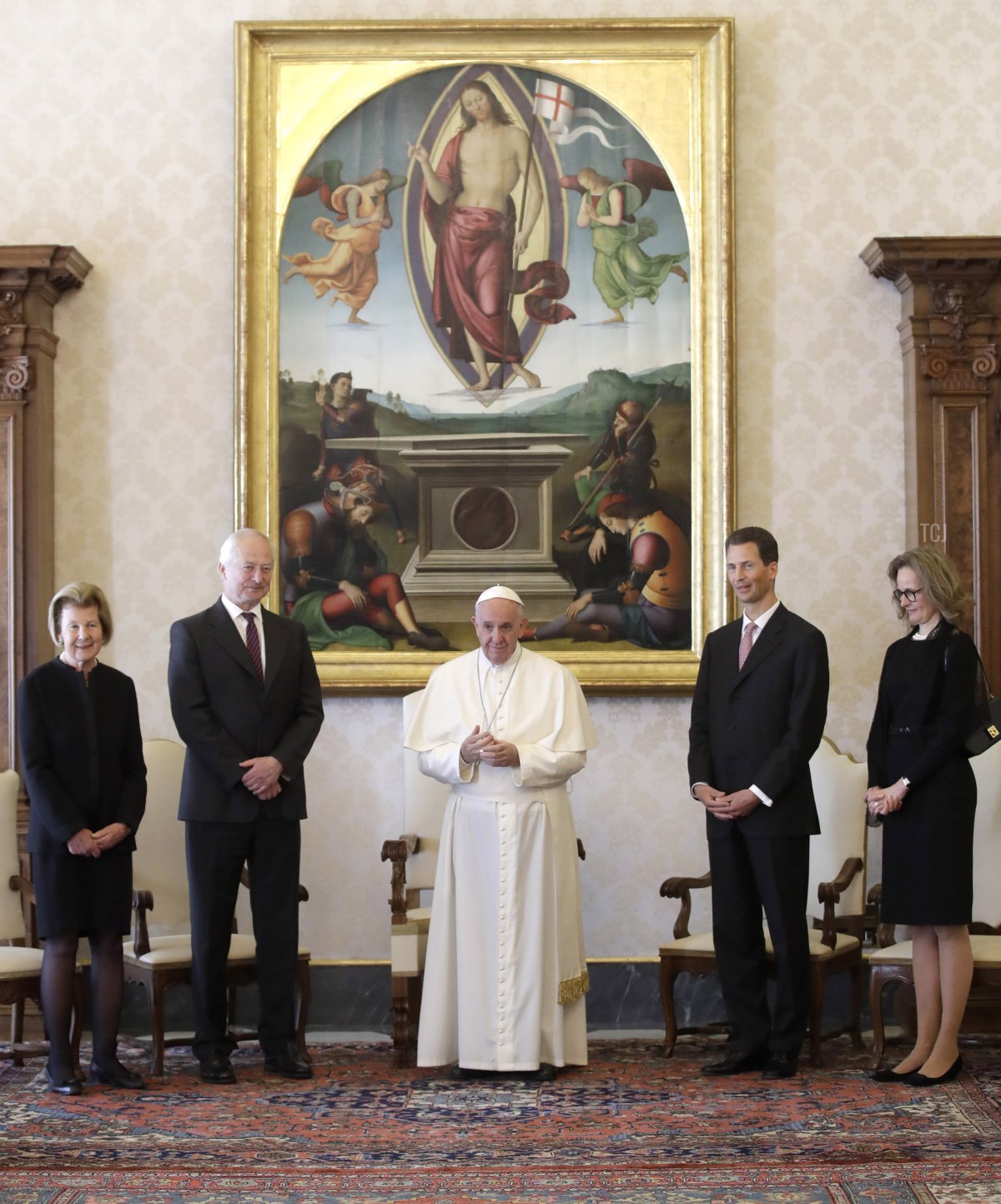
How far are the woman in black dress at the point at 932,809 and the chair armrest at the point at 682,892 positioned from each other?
1093 millimetres

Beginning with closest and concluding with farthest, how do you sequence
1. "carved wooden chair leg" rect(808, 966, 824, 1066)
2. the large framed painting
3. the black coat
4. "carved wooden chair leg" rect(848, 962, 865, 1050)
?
the black coat < "carved wooden chair leg" rect(808, 966, 824, 1066) < "carved wooden chair leg" rect(848, 962, 865, 1050) < the large framed painting

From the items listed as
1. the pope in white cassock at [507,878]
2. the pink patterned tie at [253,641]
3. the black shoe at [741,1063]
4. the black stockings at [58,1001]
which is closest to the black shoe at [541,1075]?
the pope in white cassock at [507,878]

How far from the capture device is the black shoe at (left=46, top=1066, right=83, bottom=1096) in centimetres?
575

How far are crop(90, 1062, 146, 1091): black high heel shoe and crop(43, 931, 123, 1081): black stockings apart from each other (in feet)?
0.07

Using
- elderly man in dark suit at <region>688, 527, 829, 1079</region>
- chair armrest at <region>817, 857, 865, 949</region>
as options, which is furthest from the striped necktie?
chair armrest at <region>817, 857, 865, 949</region>

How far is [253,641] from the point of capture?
6184 millimetres

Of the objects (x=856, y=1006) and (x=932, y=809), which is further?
(x=856, y=1006)

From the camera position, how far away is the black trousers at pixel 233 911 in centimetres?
600

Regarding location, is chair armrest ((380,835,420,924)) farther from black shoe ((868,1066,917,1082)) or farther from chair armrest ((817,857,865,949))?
black shoe ((868,1066,917,1082))

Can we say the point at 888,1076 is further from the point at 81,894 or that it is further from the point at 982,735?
the point at 81,894

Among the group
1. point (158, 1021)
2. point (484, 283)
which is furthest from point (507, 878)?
→ point (484, 283)

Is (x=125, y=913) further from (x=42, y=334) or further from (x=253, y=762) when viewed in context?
(x=42, y=334)

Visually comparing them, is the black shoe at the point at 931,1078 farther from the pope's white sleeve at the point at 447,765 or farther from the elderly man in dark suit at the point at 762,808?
the pope's white sleeve at the point at 447,765

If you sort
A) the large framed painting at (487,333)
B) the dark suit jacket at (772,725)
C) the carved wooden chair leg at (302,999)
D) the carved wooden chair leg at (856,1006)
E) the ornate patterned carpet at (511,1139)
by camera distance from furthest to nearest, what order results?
the large framed painting at (487,333), the carved wooden chair leg at (856,1006), the carved wooden chair leg at (302,999), the dark suit jacket at (772,725), the ornate patterned carpet at (511,1139)
